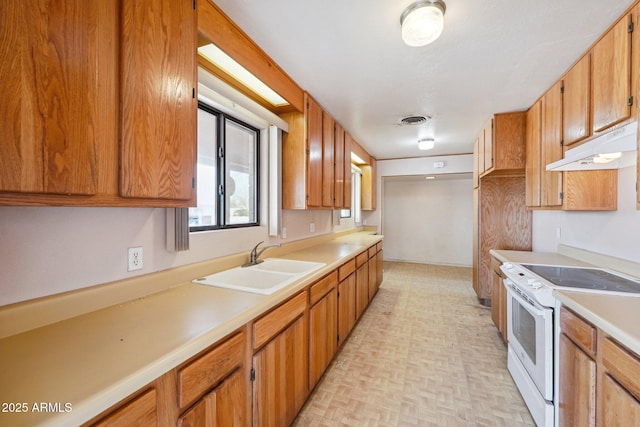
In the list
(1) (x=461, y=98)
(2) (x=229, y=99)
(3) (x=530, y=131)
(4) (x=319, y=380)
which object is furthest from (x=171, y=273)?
(3) (x=530, y=131)

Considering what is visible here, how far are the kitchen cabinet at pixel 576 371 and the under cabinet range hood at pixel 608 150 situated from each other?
0.84 meters

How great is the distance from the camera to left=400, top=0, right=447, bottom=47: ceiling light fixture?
1.28 metres

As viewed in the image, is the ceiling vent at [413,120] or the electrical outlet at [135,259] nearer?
the electrical outlet at [135,259]

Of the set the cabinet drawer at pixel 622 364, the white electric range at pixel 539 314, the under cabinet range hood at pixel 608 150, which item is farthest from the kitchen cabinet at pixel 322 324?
the under cabinet range hood at pixel 608 150

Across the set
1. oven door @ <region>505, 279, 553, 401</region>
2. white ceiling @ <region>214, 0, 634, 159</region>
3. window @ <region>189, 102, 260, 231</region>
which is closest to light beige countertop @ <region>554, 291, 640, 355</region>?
oven door @ <region>505, 279, 553, 401</region>

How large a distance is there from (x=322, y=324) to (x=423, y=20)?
195cm

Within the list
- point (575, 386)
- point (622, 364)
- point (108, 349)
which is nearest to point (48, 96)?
point (108, 349)

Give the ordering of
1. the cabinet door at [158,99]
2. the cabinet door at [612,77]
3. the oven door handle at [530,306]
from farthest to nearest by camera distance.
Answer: the oven door handle at [530,306] → the cabinet door at [612,77] → the cabinet door at [158,99]

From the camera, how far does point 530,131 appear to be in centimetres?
263

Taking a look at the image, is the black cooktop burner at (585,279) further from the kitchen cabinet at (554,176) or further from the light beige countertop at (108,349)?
the light beige countertop at (108,349)

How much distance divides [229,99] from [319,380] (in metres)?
2.07

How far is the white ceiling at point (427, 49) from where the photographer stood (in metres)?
1.36

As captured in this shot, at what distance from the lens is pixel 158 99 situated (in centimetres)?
103

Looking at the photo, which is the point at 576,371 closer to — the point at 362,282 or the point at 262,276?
the point at 262,276
